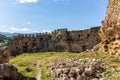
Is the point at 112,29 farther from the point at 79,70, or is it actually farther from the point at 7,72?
the point at 7,72

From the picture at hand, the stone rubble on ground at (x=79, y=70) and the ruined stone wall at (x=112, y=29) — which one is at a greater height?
the ruined stone wall at (x=112, y=29)

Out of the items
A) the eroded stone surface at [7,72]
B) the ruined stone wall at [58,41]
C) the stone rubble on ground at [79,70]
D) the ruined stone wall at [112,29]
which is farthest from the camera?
the ruined stone wall at [58,41]

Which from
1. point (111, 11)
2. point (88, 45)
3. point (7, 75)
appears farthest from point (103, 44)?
point (88, 45)

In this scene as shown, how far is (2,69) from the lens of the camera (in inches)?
1416

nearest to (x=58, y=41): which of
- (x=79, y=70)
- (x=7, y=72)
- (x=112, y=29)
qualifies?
(x=112, y=29)

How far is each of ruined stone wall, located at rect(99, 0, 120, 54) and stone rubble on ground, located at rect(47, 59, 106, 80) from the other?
411 cm

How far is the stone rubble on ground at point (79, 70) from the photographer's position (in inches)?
1312

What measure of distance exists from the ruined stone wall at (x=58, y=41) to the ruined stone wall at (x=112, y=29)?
35.5m

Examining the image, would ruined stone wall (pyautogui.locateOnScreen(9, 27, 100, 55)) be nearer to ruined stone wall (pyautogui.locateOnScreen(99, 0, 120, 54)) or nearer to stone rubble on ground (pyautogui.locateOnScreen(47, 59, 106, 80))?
ruined stone wall (pyautogui.locateOnScreen(99, 0, 120, 54))

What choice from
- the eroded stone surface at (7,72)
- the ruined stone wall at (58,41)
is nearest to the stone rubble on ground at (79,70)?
the eroded stone surface at (7,72)

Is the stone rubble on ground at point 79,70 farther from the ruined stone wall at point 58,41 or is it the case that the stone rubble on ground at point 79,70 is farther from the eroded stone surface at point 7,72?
the ruined stone wall at point 58,41

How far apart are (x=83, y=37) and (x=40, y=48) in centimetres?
Result: 1031

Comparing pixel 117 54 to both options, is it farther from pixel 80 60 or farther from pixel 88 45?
pixel 88 45

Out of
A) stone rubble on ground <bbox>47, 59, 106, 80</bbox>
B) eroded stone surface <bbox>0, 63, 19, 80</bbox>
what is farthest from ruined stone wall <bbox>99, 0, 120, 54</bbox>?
Answer: eroded stone surface <bbox>0, 63, 19, 80</bbox>
